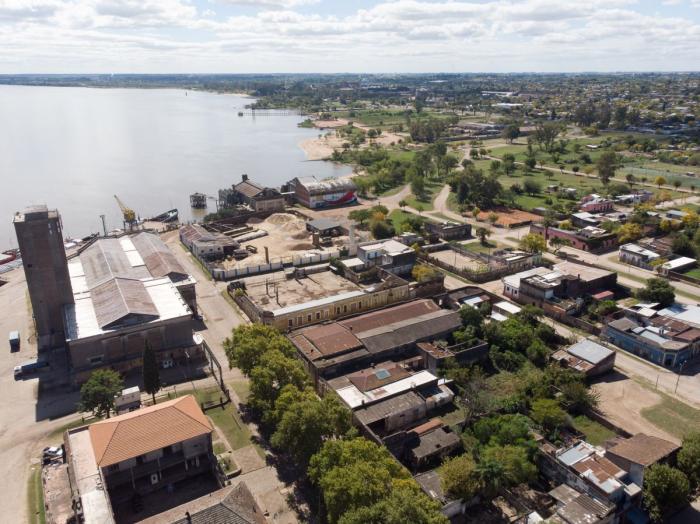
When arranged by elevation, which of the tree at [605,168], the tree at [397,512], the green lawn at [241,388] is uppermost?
the tree at [605,168]

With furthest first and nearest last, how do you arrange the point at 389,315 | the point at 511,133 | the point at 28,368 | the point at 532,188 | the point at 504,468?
the point at 511,133 < the point at 532,188 < the point at 389,315 < the point at 28,368 < the point at 504,468

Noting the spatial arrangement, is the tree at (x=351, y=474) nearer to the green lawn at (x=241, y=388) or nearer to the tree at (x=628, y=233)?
the green lawn at (x=241, y=388)

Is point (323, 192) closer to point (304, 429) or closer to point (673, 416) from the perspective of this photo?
point (673, 416)

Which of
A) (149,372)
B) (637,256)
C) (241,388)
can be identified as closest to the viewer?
(149,372)

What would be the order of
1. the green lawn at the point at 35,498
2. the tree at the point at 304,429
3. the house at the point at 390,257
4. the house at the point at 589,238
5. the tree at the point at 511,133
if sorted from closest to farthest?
the green lawn at the point at 35,498 → the tree at the point at 304,429 → the house at the point at 390,257 → the house at the point at 589,238 → the tree at the point at 511,133

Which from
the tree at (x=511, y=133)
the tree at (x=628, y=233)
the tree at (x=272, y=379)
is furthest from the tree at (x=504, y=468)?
the tree at (x=511, y=133)

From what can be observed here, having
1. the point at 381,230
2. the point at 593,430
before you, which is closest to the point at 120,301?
the point at 593,430

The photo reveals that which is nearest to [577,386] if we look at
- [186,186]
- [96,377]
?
[96,377]
